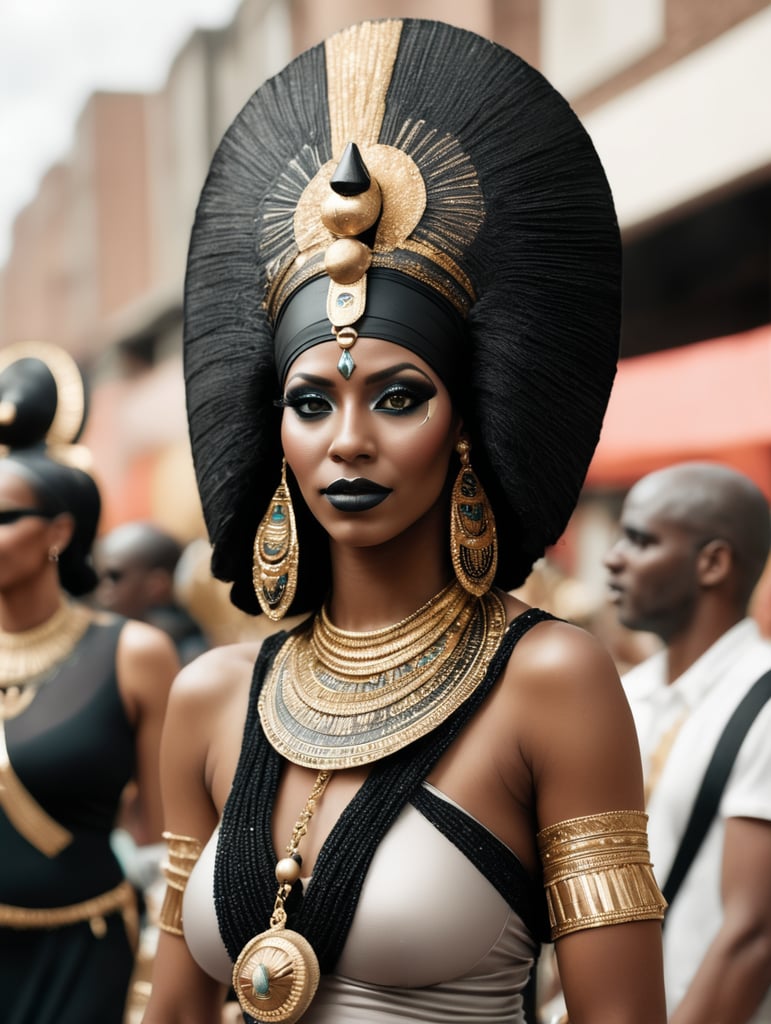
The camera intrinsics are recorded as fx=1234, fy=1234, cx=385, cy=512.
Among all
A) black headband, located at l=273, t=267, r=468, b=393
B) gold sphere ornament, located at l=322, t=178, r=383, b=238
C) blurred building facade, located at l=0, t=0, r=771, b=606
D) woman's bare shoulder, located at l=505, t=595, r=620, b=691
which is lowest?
woman's bare shoulder, located at l=505, t=595, r=620, b=691

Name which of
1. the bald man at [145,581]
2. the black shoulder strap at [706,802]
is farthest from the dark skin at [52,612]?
the bald man at [145,581]

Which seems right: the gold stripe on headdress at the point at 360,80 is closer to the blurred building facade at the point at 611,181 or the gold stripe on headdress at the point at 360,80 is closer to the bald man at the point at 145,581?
the blurred building facade at the point at 611,181

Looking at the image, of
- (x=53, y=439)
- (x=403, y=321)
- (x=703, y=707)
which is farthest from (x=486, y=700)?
(x=53, y=439)

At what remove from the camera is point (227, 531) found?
2.16m

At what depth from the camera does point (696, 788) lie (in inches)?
108

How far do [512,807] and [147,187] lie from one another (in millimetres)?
20548

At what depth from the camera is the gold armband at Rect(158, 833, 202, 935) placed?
A: 85.3 inches

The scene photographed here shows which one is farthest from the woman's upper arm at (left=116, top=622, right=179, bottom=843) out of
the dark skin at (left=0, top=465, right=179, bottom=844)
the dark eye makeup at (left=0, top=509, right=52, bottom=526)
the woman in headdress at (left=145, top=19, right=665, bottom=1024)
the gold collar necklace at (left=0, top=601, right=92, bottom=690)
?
the woman in headdress at (left=145, top=19, right=665, bottom=1024)

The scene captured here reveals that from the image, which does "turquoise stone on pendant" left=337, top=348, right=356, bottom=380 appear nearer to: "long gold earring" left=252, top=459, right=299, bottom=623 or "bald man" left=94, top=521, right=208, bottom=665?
"long gold earring" left=252, top=459, right=299, bottom=623

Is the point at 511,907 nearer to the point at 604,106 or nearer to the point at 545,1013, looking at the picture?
the point at 545,1013

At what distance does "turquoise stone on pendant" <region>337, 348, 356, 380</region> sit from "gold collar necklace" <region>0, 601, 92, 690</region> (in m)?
2.10

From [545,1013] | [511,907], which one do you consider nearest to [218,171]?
[511,907]

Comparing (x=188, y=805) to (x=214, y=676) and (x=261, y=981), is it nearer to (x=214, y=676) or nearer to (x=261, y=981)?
(x=214, y=676)

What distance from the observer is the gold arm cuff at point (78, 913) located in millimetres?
3463
